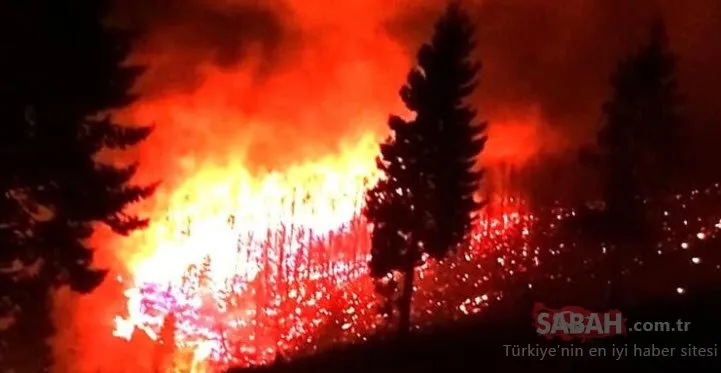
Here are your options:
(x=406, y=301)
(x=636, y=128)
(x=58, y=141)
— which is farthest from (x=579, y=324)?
(x=636, y=128)

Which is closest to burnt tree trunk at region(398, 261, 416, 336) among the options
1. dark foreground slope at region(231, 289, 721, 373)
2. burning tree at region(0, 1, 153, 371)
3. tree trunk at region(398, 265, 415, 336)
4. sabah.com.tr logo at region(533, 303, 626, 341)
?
tree trunk at region(398, 265, 415, 336)

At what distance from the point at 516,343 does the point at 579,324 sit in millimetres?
1550

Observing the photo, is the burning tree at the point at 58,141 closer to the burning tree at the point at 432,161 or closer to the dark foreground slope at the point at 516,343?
the dark foreground slope at the point at 516,343

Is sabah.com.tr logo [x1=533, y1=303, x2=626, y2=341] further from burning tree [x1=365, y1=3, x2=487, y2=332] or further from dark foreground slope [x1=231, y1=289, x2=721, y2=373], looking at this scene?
burning tree [x1=365, y1=3, x2=487, y2=332]

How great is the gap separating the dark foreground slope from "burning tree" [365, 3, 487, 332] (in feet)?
16.6

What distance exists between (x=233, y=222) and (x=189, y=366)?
1113 centimetres

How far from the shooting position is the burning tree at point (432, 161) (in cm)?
3378

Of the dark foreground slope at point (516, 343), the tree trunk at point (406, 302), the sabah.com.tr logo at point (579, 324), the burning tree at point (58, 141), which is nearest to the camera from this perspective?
the dark foreground slope at point (516, 343)

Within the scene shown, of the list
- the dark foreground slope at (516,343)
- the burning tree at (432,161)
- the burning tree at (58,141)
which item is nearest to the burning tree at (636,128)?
the burning tree at (432,161)

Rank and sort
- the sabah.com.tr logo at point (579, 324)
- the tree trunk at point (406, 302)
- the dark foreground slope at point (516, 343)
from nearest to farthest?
the dark foreground slope at point (516, 343) < the sabah.com.tr logo at point (579, 324) < the tree trunk at point (406, 302)

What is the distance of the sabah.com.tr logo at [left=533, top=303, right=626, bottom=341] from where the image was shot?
21.9 meters

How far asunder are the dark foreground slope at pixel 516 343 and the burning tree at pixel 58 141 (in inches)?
222

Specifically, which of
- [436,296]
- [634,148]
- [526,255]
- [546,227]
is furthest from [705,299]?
[546,227]

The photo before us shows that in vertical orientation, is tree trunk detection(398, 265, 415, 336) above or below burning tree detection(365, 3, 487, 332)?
below
